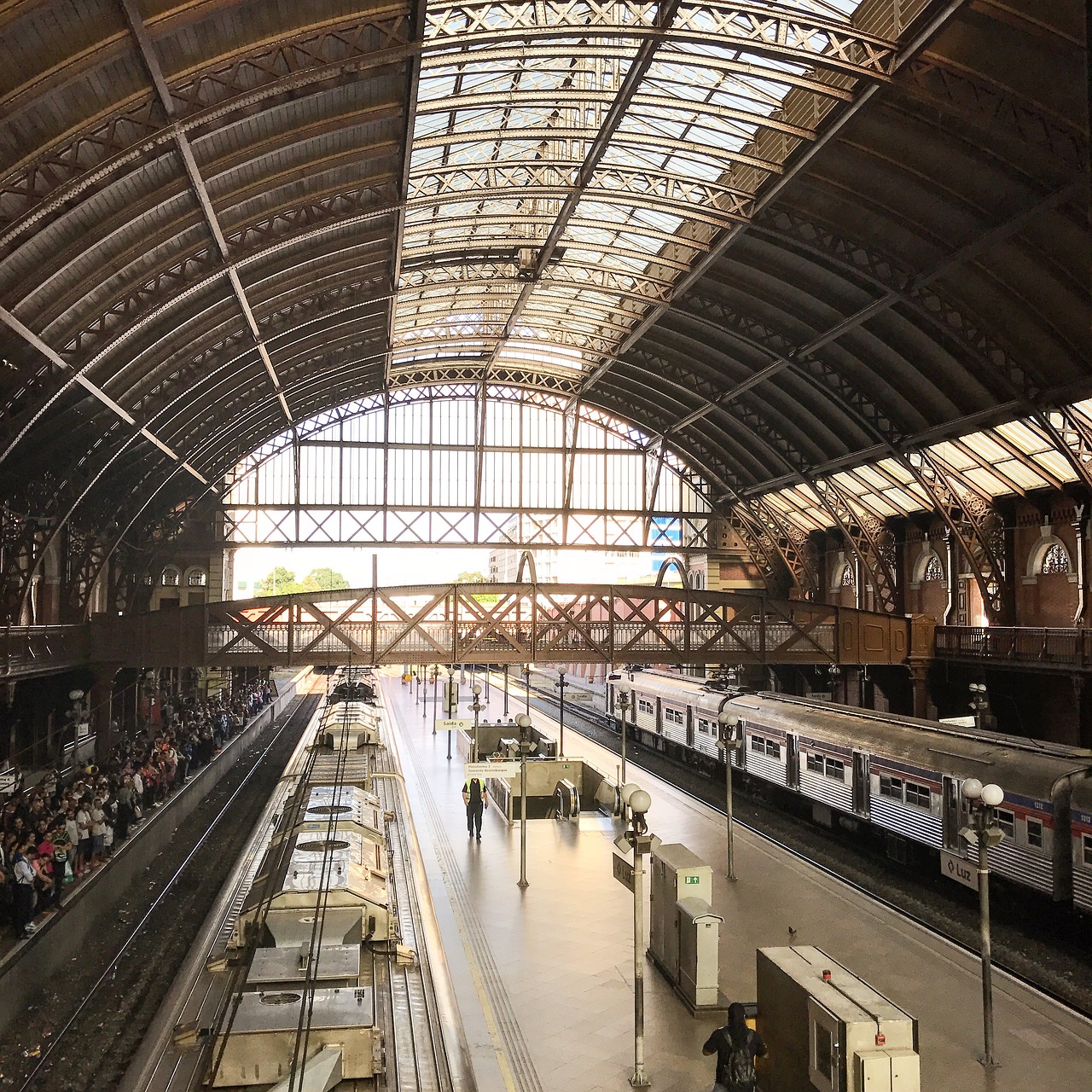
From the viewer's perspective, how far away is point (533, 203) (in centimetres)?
2867

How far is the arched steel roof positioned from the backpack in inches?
555

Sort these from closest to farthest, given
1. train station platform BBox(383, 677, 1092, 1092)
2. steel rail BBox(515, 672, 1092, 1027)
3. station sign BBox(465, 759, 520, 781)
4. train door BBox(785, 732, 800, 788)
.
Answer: train station platform BBox(383, 677, 1092, 1092)
steel rail BBox(515, 672, 1092, 1027)
station sign BBox(465, 759, 520, 781)
train door BBox(785, 732, 800, 788)

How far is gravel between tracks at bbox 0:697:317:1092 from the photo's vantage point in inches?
510

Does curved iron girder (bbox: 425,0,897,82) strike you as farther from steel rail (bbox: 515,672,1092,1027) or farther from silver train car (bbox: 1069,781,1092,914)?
steel rail (bbox: 515,672,1092,1027)

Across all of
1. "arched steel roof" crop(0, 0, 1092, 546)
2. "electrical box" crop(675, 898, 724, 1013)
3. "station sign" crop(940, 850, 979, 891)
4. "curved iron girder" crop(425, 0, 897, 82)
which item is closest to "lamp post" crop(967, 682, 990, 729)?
"arched steel roof" crop(0, 0, 1092, 546)

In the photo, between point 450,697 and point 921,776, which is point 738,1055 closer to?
point 921,776

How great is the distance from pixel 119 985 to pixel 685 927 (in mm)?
9746

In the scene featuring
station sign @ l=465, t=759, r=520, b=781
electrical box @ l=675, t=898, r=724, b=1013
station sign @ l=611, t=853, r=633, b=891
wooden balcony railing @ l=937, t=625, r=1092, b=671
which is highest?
wooden balcony railing @ l=937, t=625, r=1092, b=671

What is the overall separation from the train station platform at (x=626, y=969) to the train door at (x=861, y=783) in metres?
2.23

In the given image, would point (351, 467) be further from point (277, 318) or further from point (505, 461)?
point (277, 318)

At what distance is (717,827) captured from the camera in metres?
24.8

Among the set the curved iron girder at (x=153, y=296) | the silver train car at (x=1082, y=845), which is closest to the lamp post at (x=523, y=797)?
the silver train car at (x=1082, y=845)

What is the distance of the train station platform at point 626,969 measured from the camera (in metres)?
11.3

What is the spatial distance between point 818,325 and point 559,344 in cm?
1215
